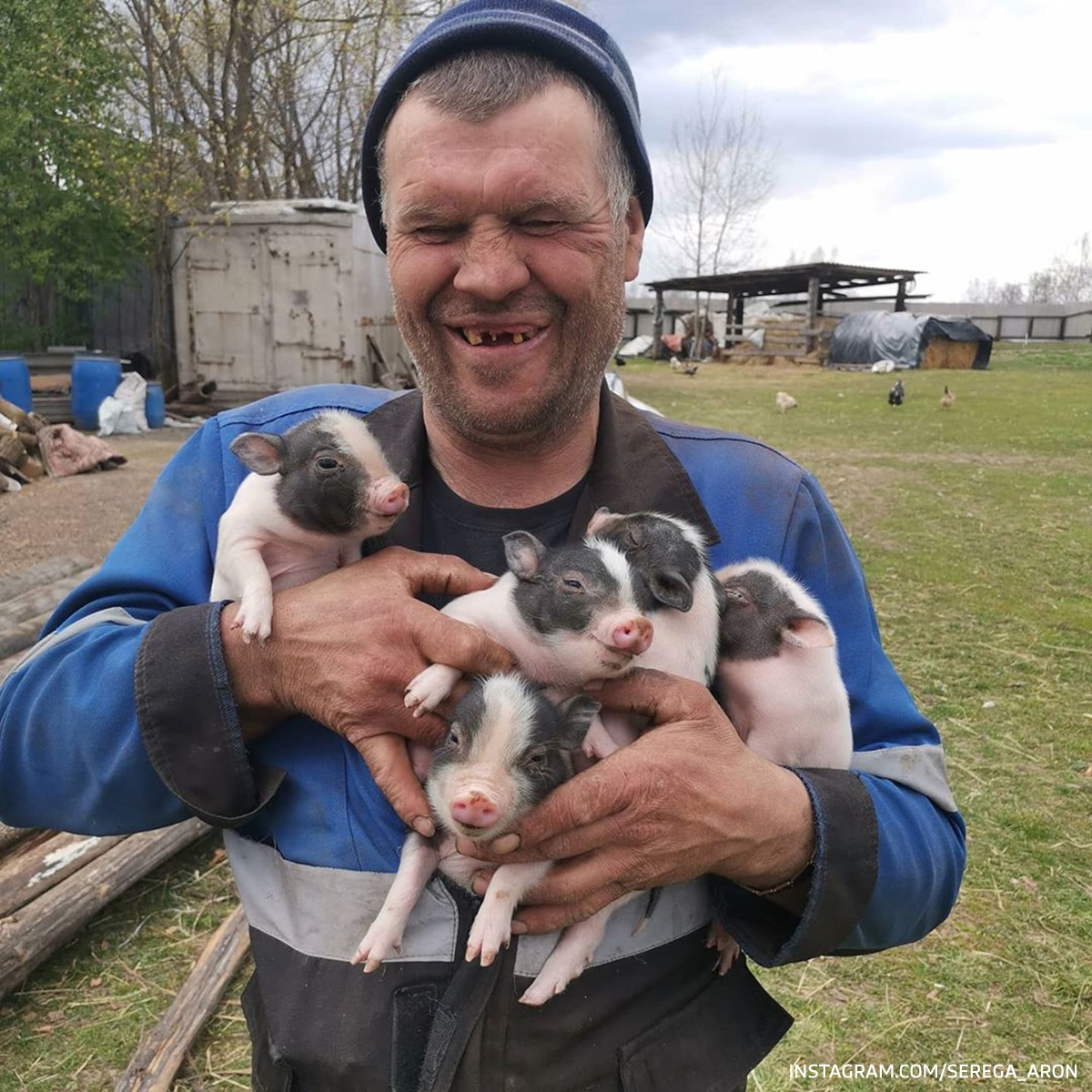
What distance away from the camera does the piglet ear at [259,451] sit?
2.18 meters

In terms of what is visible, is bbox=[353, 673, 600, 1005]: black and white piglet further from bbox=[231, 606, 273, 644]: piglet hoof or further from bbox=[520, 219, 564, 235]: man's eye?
bbox=[520, 219, 564, 235]: man's eye

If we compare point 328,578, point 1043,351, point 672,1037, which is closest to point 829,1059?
point 672,1037

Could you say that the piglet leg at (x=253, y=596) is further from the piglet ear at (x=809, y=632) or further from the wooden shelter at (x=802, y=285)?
the wooden shelter at (x=802, y=285)

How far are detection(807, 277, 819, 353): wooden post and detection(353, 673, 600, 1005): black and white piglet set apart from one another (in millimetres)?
33908

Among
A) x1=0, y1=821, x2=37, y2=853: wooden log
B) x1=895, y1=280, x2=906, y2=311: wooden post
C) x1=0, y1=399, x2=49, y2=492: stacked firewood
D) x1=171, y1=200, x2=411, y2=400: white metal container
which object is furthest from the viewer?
x1=895, y1=280, x2=906, y2=311: wooden post

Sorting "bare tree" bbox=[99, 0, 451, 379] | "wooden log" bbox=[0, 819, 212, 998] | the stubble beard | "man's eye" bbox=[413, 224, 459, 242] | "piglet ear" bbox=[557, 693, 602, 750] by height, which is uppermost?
"bare tree" bbox=[99, 0, 451, 379]

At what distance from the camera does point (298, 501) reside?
2154 mm

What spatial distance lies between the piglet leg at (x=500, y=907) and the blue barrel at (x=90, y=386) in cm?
1622

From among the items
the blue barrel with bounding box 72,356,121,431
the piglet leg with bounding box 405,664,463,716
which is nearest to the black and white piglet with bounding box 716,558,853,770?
the piglet leg with bounding box 405,664,463,716

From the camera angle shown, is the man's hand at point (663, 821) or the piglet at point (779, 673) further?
the piglet at point (779, 673)

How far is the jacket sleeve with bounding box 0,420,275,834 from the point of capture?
1.88 meters

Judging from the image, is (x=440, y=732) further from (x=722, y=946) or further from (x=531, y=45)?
(x=531, y=45)

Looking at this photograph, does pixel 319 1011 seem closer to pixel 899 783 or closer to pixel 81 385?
pixel 899 783

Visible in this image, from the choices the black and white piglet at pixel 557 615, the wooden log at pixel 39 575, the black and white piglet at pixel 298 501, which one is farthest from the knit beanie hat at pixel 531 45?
the wooden log at pixel 39 575
